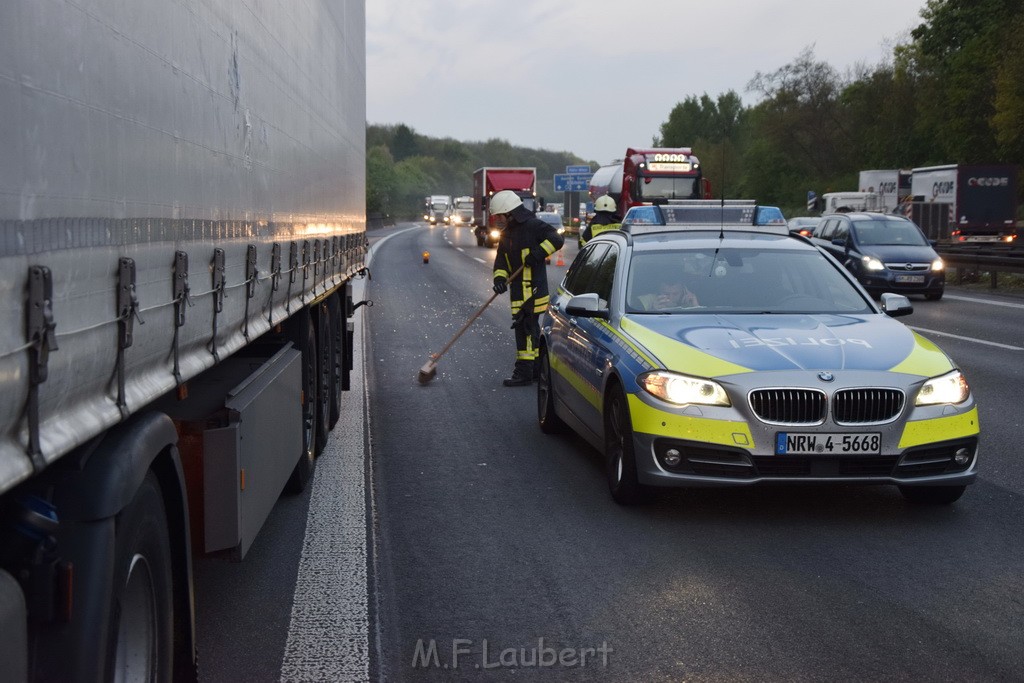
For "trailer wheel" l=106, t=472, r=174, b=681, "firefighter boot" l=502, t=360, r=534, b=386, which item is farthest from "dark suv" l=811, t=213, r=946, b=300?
"trailer wheel" l=106, t=472, r=174, b=681

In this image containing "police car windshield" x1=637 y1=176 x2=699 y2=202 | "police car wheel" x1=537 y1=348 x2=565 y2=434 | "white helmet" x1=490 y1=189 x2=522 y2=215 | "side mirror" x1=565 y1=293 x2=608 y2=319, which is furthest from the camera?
"police car windshield" x1=637 y1=176 x2=699 y2=202

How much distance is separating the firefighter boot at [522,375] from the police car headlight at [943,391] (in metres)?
5.81

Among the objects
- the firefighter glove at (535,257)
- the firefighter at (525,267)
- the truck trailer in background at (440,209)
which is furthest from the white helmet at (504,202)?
the truck trailer in background at (440,209)

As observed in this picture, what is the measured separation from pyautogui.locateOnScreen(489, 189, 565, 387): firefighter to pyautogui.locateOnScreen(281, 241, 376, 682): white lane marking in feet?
12.6

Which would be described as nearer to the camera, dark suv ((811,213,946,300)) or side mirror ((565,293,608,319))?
side mirror ((565,293,608,319))

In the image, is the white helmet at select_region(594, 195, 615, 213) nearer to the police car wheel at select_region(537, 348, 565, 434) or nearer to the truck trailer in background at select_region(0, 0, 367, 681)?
the police car wheel at select_region(537, 348, 565, 434)

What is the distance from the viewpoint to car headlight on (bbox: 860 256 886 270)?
84.3ft

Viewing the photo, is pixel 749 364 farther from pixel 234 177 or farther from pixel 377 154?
pixel 377 154

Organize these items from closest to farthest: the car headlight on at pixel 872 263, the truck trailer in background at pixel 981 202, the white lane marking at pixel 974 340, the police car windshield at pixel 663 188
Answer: the white lane marking at pixel 974 340 → the car headlight on at pixel 872 263 → the police car windshield at pixel 663 188 → the truck trailer in background at pixel 981 202

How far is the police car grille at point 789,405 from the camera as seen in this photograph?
6.78 meters

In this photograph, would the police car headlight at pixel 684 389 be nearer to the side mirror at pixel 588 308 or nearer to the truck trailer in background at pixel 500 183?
the side mirror at pixel 588 308

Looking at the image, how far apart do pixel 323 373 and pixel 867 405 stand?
137 inches

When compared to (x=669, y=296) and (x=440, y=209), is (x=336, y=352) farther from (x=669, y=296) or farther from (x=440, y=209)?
(x=440, y=209)

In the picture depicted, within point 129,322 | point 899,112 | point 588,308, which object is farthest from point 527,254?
point 899,112
